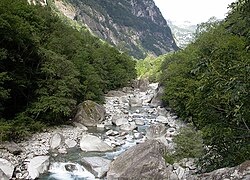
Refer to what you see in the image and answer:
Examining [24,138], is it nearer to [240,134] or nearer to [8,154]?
[8,154]

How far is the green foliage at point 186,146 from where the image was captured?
50.3 feet

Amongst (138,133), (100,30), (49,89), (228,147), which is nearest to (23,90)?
(49,89)

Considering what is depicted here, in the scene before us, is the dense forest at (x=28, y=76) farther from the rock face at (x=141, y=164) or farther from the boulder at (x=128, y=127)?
the rock face at (x=141, y=164)

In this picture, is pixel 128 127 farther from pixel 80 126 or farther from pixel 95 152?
pixel 95 152

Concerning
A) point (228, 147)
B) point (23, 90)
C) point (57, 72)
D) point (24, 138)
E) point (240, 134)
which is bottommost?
point (24, 138)

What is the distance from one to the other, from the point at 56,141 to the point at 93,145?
7.99 feet

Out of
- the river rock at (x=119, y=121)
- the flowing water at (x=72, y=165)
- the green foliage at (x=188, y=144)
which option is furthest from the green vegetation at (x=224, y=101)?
the river rock at (x=119, y=121)

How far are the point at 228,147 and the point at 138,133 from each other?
16665mm

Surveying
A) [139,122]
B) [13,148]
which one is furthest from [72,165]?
[139,122]

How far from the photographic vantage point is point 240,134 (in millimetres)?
7695

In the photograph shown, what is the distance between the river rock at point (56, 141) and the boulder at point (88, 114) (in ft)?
20.2

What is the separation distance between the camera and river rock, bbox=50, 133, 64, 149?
19781 millimetres

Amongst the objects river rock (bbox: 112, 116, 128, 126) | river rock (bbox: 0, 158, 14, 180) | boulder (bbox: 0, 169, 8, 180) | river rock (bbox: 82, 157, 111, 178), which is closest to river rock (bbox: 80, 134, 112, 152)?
river rock (bbox: 82, 157, 111, 178)

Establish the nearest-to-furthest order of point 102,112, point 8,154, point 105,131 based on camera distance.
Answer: point 8,154 → point 105,131 → point 102,112
